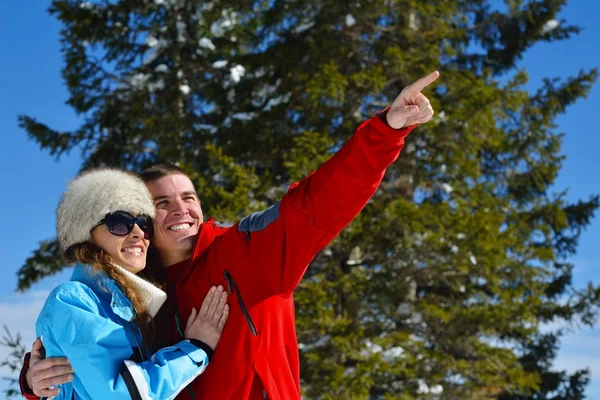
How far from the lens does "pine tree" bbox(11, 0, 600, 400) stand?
9.10 meters

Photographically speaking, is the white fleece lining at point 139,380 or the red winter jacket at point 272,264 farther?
the red winter jacket at point 272,264

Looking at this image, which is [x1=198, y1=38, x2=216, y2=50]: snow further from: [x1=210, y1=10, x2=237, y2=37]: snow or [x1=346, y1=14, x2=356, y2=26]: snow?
[x1=346, y1=14, x2=356, y2=26]: snow

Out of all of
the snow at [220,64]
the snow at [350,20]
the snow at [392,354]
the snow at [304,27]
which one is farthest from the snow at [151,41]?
the snow at [392,354]

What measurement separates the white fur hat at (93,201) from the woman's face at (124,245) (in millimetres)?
45

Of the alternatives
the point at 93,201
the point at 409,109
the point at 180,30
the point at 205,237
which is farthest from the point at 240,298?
the point at 180,30

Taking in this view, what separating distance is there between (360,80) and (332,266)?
2.65 m

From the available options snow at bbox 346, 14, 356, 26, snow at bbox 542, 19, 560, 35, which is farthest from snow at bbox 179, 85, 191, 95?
snow at bbox 542, 19, 560, 35

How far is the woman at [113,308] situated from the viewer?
2596 mm

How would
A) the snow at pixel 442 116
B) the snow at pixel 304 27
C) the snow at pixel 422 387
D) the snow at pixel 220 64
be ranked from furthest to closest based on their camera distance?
the snow at pixel 220 64, the snow at pixel 304 27, the snow at pixel 442 116, the snow at pixel 422 387

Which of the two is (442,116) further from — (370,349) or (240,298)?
(240,298)

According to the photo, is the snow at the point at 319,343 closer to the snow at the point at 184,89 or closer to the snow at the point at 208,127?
the snow at the point at 208,127

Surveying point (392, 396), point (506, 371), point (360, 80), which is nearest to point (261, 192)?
point (360, 80)

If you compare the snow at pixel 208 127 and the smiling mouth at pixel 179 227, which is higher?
the snow at pixel 208 127

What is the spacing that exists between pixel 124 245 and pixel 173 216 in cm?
37
